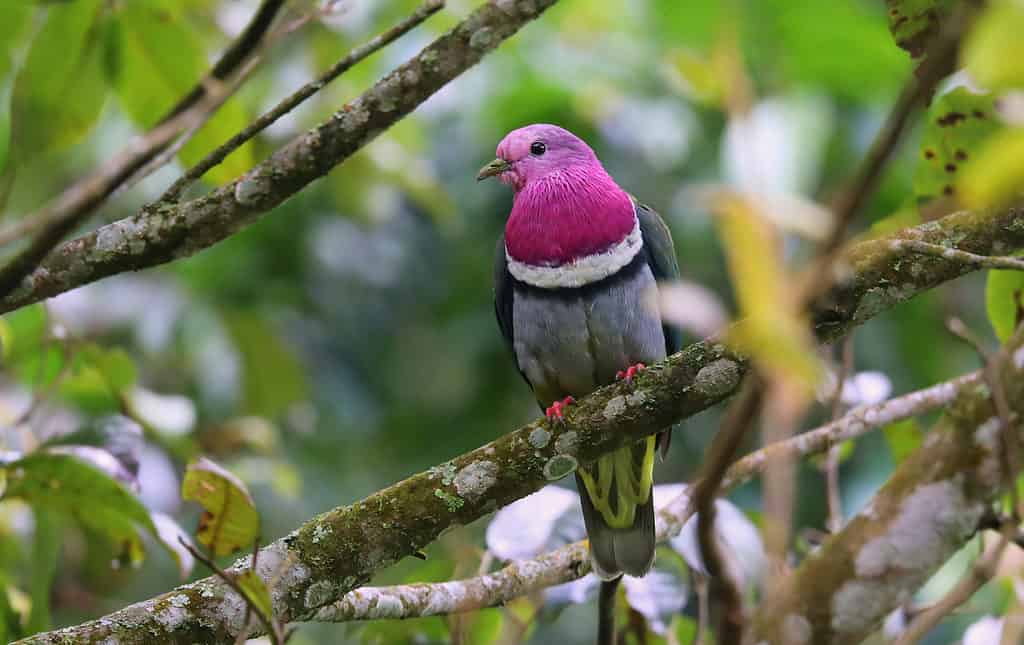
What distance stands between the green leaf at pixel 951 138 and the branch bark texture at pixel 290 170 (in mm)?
786

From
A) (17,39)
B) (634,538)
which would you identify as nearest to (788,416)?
(17,39)

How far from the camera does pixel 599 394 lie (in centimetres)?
204

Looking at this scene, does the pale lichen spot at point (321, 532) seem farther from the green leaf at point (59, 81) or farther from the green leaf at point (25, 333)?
the green leaf at point (25, 333)

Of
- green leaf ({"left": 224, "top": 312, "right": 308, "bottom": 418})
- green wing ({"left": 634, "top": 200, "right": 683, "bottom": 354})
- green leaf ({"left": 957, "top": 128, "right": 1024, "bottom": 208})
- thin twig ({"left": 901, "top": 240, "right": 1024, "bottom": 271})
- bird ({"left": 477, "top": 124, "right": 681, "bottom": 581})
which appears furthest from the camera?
green leaf ({"left": 224, "top": 312, "right": 308, "bottom": 418})

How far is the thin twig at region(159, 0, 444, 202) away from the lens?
1.69 metres

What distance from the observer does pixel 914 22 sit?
1821mm

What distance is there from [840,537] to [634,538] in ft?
1.77

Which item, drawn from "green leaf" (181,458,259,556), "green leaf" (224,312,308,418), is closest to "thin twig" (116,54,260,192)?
"green leaf" (181,458,259,556)

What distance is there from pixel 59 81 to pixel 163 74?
0.23 meters

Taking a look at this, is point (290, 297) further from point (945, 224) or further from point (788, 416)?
point (788, 416)

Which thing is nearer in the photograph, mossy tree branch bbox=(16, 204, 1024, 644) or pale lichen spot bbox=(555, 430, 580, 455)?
mossy tree branch bbox=(16, 204, 1024, 644)

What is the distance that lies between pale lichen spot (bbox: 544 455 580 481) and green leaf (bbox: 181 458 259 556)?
19.5 inches

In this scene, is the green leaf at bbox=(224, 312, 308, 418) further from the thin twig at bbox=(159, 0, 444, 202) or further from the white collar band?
the thin twig at bbox=(159, 0, 444, 202)

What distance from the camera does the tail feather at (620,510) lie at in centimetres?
237
